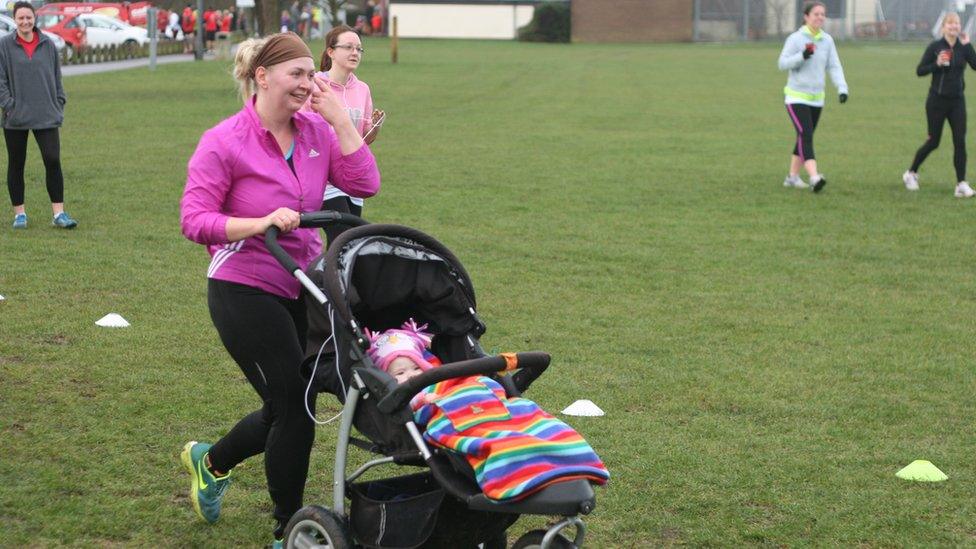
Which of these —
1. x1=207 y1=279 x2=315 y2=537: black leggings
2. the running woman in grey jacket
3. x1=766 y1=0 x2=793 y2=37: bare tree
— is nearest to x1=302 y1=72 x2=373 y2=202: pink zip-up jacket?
x1=207 y1=279 x2=315 y2=537: black leggings

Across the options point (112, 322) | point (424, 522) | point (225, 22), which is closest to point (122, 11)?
point (225, 22)

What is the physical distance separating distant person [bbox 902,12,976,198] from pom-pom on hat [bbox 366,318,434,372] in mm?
11508

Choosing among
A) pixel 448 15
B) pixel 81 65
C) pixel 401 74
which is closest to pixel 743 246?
pixel 401 74

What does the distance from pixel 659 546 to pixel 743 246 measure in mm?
6923

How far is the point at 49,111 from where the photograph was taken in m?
11.2

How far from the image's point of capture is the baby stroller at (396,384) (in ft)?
13.0

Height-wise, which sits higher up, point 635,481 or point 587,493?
point 587,493

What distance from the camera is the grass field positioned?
17.4 ft

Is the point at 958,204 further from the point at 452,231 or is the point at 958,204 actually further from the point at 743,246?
the point at 452,231

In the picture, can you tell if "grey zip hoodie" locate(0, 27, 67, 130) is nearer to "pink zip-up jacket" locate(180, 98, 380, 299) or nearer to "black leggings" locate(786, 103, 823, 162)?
"pink zip-up jacket" locate(180, 98, 380, 299)

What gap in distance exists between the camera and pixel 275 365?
4582mm

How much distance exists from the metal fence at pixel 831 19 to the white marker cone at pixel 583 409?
68852mm

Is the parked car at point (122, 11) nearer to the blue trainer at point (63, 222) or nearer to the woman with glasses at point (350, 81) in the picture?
the blue trainer at point (63, 222)

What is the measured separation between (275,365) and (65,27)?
1827 inches
